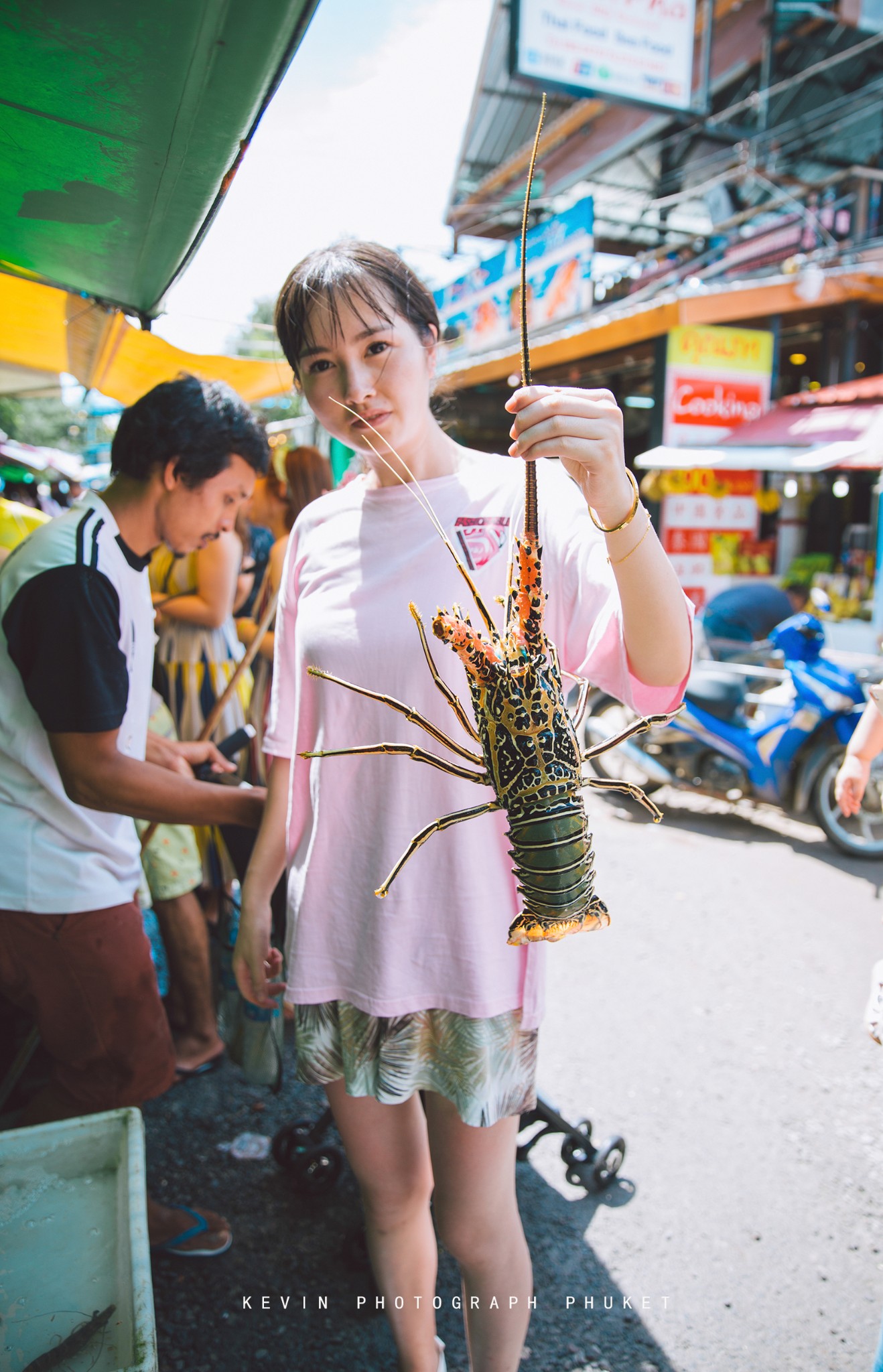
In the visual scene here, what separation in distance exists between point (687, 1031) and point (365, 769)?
2780 millimetres

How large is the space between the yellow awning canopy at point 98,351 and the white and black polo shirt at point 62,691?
820 millimetres

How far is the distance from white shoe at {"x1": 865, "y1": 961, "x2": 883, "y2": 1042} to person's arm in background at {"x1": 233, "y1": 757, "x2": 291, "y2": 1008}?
134 cm

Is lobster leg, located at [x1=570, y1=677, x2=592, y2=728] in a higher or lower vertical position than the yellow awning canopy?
lower

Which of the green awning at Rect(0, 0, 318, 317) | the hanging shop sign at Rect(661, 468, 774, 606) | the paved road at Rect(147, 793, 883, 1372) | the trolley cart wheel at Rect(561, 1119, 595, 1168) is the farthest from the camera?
the hanging shop sign at Rect(661, 468, 774, 606)

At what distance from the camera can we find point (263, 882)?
1889 millimetres

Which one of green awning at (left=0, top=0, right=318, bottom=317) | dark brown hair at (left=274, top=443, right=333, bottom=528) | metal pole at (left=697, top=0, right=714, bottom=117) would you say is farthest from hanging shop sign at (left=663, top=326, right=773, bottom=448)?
green awning at (left=0, top=0, right=318, bottom=317)

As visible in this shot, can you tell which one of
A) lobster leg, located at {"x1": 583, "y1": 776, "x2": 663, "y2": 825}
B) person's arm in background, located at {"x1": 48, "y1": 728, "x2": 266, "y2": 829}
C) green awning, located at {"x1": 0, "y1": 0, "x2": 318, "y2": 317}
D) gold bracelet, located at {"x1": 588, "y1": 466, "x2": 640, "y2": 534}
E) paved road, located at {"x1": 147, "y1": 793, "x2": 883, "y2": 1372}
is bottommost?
paved road, located at {"x1": 147, "y1": 793, "x2": 883, "y2": 1372}

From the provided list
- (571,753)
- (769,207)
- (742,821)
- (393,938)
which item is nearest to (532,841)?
(571,753)

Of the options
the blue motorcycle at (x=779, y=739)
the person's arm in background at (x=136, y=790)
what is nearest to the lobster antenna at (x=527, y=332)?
the person's arm in background at (x=136, y=790)

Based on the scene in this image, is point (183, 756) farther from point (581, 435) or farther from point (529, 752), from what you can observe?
point (581, 435)

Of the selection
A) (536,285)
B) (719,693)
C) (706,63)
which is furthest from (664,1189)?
(706,63)

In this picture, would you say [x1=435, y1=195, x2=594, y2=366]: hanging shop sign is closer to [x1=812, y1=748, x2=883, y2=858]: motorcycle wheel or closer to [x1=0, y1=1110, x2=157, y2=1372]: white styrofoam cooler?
[x1=812, y1=748, x2=883, y2=858]: motorcycle wheel

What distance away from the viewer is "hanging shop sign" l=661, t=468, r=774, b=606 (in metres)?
9.38

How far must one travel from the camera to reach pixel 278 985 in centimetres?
205
